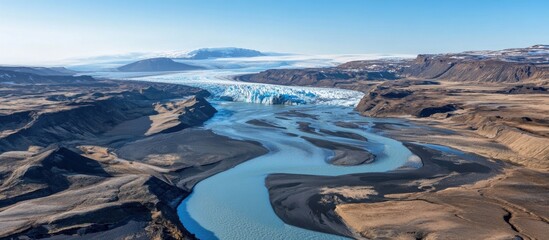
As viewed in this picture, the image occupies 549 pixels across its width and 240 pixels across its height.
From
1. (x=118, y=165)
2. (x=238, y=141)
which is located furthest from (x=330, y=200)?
(x=238, y=141)

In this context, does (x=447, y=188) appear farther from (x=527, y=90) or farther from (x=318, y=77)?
(x=318, y=77)

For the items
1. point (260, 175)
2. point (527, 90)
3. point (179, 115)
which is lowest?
point (260, 175)

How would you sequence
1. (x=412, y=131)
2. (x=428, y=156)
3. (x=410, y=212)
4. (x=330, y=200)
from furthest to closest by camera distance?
(x=412, y=131) → (x=428, y=156) → (x=330, y=200) → (x=410, y=212)

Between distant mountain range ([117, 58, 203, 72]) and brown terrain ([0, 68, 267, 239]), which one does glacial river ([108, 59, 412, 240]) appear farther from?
distant mountain range ([117, 58, 203, 72])

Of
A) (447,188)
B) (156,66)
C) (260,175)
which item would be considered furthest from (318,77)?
(447,188)

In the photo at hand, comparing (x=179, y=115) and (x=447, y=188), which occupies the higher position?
(x=179, y=115)

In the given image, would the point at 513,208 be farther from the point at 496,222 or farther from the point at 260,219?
the point at 260,219

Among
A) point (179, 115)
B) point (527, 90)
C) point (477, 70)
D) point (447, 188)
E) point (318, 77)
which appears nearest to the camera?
point (447, 188)
